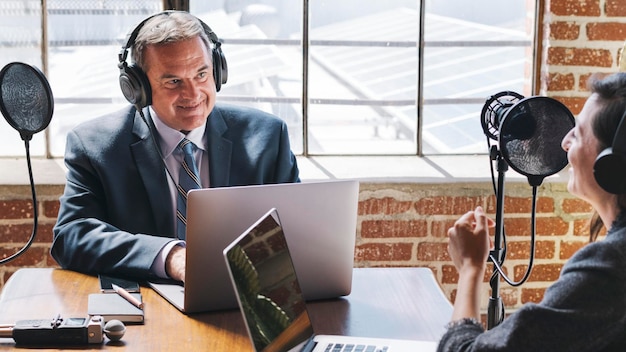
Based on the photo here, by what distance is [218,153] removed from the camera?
2504 mm

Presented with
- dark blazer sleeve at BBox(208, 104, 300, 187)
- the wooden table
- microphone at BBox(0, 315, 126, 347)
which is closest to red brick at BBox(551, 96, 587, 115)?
dark blazer sleeve at BBox(208, 104, 300, 187)

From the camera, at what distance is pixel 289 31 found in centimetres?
331

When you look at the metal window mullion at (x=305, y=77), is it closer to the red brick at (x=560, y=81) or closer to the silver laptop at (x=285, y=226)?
the red brick at (x=560, y=81)

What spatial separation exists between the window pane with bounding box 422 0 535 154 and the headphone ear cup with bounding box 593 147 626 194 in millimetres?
1840

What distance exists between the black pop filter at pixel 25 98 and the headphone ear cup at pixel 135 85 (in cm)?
32

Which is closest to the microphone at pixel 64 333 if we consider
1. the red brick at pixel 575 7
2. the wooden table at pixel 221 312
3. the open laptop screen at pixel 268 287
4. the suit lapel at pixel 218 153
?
the wooden table at pixel 221 312

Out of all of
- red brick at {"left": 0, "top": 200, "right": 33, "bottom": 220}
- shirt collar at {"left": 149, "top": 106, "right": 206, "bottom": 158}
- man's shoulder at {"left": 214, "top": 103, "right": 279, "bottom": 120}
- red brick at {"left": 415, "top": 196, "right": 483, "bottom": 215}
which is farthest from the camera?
red brick at {"left": 415, "top": 196, "right": 483, "bottom": 215}

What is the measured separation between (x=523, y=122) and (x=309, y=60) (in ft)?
4.89

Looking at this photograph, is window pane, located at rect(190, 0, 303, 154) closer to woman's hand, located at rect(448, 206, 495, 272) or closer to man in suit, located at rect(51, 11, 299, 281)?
man in suit, located at rect(51, 11, 299, 281)

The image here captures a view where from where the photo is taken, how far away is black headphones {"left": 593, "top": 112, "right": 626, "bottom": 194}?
59.1 inches

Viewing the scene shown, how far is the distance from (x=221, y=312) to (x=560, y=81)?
5.85 feet

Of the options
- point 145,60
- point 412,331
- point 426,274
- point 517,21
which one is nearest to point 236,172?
point 145,60

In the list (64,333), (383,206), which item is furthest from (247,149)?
(64,333)

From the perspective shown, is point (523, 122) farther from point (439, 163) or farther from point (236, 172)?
point (439, 163)
